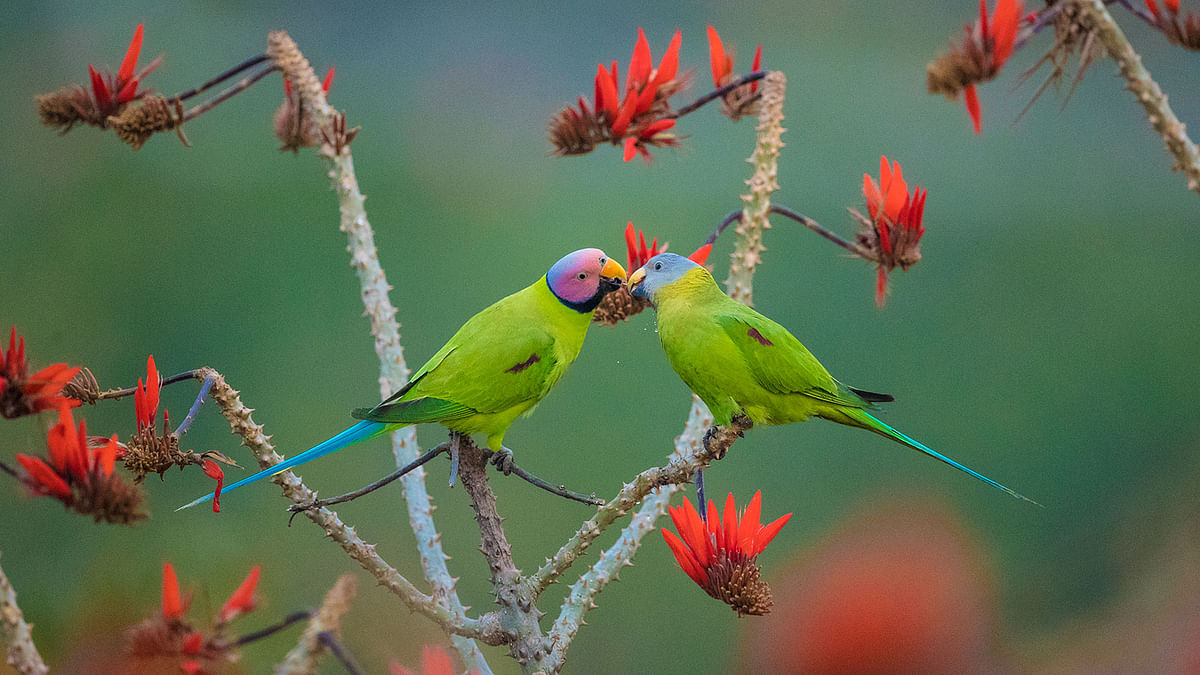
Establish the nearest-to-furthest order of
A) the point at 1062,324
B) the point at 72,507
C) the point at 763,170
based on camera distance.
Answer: the point at 72,507, the point at 763,170, the point at 1062,324

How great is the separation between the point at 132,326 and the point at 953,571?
1267 mm

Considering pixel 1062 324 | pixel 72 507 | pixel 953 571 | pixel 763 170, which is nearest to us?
pixel 72 507

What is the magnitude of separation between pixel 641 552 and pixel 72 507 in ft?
3.20

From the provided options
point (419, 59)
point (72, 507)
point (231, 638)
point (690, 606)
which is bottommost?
point (690, 606)

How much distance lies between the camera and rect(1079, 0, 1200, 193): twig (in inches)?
24.9

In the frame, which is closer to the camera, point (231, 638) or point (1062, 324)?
point (231, 638)

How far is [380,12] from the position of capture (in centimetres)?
155

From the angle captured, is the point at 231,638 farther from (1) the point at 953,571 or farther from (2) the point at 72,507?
(1) the point at 953,571

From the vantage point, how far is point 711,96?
0.87m

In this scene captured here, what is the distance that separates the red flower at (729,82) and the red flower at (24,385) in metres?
0.62

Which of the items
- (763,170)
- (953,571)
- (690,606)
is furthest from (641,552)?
(763,170)

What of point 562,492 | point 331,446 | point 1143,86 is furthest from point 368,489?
point 1143,86

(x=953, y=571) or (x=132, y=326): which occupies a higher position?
(x=132, y=326)

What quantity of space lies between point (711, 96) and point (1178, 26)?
0.38 metres
